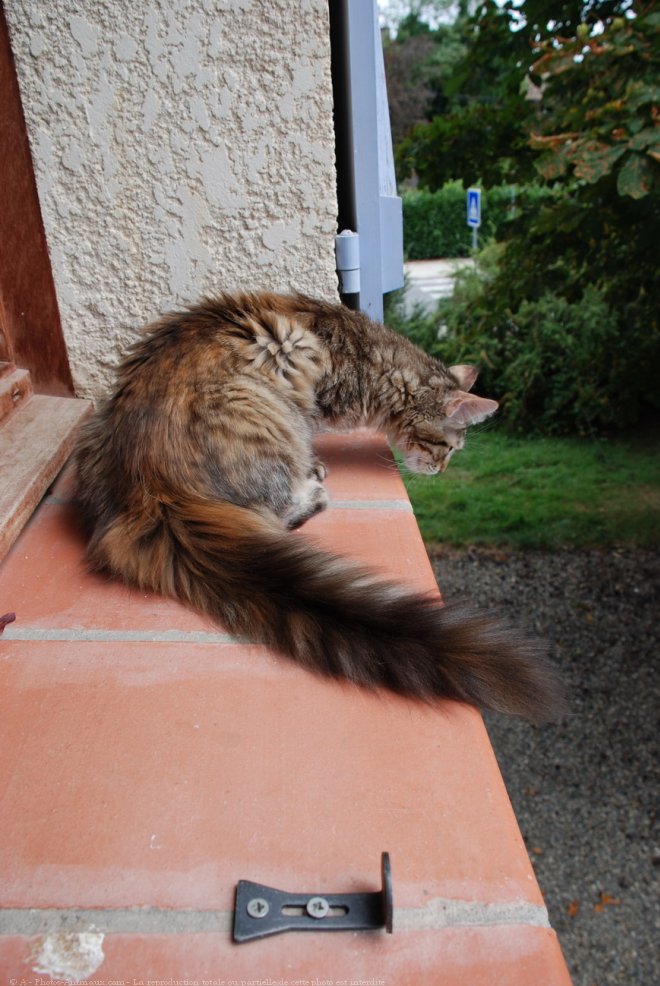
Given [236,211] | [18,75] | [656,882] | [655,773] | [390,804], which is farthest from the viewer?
[655,773]

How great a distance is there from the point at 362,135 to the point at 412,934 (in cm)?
207

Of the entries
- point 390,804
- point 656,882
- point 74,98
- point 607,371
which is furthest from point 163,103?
point 607,371

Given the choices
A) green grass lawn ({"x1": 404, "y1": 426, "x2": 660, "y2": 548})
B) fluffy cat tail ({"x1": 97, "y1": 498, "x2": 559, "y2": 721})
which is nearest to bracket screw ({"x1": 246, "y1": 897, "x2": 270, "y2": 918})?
fluffy cat tail ({"x1": 97, "y1": 498, "x2": 559, "y2": 721})

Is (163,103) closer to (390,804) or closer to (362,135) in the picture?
(362,135)

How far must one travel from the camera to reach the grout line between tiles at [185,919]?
2.77 feet

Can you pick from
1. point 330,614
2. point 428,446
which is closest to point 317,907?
point 330,614

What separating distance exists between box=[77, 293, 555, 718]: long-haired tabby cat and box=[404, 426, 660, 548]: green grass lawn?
2899 mm

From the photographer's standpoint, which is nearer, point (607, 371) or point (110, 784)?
point (110, 784)

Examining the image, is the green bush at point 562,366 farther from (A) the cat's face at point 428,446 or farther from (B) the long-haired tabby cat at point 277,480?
(B) the long-haired tabby cat at point 277,480

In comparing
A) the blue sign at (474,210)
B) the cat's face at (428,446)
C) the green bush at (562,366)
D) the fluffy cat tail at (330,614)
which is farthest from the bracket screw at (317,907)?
the blue sign at (474,210)

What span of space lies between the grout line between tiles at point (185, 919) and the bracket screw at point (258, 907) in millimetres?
28

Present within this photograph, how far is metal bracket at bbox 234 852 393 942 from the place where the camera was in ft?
2.72

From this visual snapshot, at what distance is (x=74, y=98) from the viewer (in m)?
1.97

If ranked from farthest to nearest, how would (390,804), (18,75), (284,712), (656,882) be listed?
(656,882), (18,75), (284,712), (390,804)
